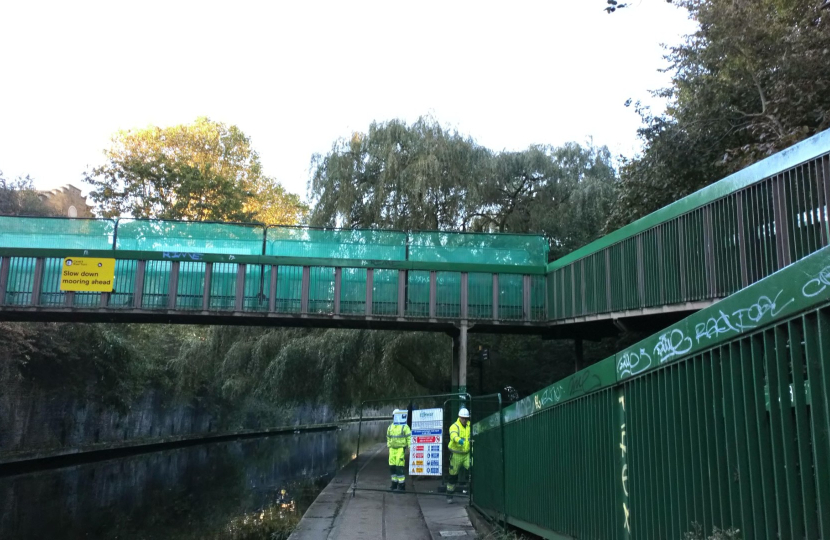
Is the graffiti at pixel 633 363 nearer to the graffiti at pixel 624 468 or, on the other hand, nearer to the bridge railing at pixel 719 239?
the graffiti at pixel 624 468

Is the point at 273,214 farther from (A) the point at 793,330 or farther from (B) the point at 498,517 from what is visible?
(A) the point at 793,330

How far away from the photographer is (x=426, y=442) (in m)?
12.7

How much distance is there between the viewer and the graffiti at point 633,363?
4.73 metres

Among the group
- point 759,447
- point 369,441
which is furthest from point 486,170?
point 369,441

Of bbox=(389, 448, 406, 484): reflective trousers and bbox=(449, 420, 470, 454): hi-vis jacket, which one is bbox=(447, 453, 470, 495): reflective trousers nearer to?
bbox=(449, 420, 470, 454): hi-vis jacket

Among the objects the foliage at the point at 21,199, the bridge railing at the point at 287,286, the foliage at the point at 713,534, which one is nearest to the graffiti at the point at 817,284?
the foliage at the point at 713,534

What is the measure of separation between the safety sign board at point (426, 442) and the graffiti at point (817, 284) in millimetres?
9990

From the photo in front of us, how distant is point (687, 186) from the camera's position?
15320 millimetres

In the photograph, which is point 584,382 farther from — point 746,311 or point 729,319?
point 746,311

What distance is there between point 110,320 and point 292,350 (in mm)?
5404

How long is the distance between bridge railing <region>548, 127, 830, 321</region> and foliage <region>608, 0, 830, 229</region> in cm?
223

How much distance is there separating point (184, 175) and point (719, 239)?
3160 cm

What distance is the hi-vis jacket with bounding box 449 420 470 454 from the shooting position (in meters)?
11.9

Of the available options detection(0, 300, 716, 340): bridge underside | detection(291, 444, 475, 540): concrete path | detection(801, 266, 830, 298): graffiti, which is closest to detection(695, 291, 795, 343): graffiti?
detection(801, 266, 830, 298): graffiti
